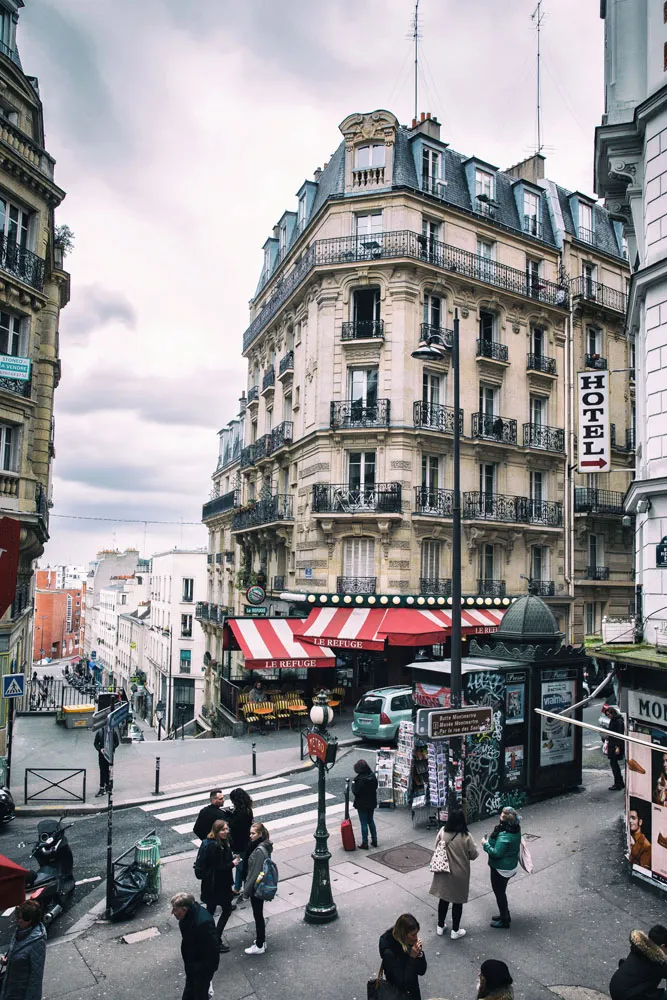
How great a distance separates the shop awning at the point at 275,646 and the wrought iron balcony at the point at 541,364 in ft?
48.7

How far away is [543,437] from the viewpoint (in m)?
30.1

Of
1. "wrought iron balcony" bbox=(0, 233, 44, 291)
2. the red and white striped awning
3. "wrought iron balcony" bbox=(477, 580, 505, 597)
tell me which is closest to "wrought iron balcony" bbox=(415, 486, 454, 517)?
"wrought iron balcony" bbox=(477, 580, 505, 597)

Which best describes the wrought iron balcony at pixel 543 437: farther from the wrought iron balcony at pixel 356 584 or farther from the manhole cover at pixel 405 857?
the manhole cover at pixel 405 857

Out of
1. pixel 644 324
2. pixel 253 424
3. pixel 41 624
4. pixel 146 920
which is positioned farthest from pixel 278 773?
pixel 41 624

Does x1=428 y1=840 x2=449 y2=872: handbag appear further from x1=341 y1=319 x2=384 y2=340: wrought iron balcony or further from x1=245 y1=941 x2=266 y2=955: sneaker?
x1=341 y1=319 x2=384 y2=340: wrought iron balcony

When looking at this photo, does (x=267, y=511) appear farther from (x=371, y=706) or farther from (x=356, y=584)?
(x=371, y=706)

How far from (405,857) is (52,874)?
17.7 ft

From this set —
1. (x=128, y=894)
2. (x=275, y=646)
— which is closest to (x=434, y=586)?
(x=275, y=646)

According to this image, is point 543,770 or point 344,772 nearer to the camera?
point 543,770

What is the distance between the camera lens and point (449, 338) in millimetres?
27000

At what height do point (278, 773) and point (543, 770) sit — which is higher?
point (543, 770)

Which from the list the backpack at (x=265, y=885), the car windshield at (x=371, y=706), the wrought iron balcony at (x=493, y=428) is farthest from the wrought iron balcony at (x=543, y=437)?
the backpack at (x=265, y=885)

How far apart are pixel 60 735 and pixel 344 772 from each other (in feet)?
32.4

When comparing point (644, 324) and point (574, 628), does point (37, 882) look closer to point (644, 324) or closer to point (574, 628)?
point (644, 324)
